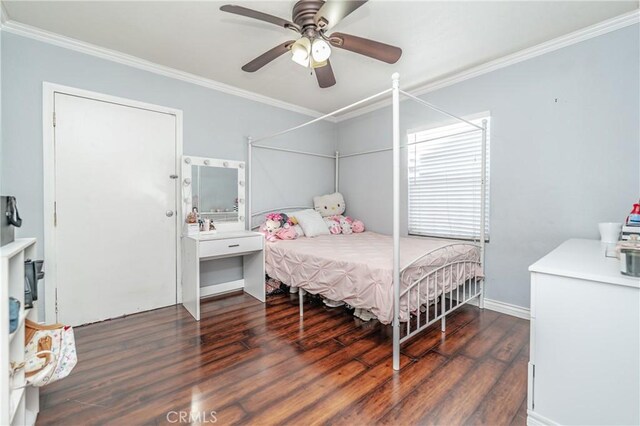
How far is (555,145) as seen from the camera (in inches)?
94.0

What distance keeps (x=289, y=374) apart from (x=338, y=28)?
8.18ft

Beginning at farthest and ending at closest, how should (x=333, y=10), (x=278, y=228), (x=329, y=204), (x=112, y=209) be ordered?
1. (x=329, y=204)
2. (x=278, y=228)
3. (x=112, y=209)
4. (x=333, y=10)

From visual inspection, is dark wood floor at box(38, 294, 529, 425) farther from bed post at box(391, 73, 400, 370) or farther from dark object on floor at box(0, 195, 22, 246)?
dark object on floor at box(0, 195, 22, 246)

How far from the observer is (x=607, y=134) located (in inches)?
84.7

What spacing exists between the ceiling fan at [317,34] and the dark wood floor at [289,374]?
6.58ft

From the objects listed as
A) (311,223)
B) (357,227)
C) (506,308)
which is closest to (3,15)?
(311,223)

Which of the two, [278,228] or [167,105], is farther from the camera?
[278,228]

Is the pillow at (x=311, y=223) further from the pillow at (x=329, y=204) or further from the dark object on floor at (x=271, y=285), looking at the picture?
the dark object on floor at (x=271, y=285)

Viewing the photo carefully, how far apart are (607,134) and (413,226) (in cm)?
183

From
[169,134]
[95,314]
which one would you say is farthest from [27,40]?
[95,314]

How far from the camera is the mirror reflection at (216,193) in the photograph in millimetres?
3055

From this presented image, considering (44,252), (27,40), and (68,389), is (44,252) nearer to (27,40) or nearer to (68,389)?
(68,389)

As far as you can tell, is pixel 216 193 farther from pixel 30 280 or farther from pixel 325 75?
pixel 30 280

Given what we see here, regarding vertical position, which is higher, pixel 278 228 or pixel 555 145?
pixel 555 145
